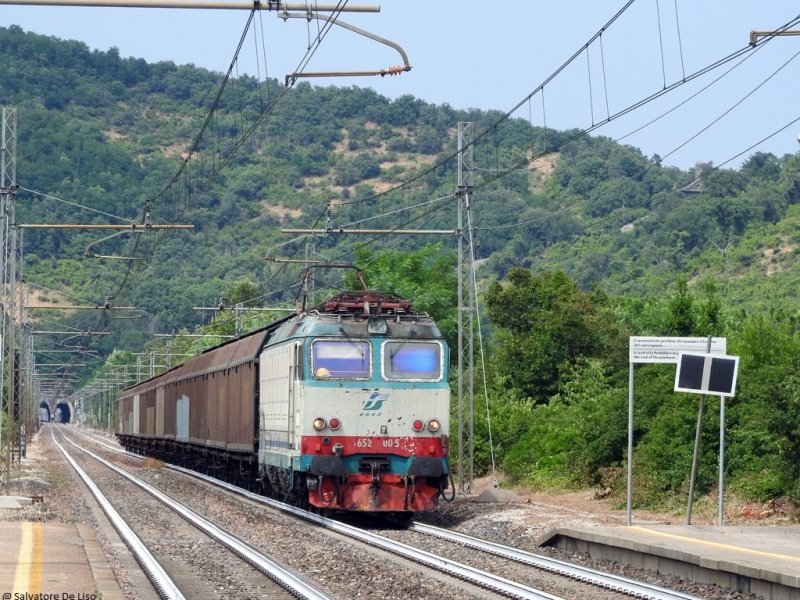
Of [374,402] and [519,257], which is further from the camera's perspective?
[519,257]

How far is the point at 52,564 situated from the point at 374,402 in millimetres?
7911

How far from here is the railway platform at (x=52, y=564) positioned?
11.3 meters

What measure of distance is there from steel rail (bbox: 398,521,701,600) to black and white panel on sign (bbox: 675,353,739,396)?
11.8 feet

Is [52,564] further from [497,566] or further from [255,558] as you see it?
[497,566]

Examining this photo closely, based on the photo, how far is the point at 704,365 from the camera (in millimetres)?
17453

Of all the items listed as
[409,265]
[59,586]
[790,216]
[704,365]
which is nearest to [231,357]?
[704,365]

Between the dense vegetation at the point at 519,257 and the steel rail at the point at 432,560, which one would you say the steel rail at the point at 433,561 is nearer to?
the steel rail at the point at 432,560

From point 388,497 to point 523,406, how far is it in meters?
18.8

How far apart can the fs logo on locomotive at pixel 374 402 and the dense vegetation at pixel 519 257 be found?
5726 millimetres

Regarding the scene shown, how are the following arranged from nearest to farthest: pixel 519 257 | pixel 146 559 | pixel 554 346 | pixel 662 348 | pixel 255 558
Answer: pixel 255 558, pixel 146 559, pixel 662 348, pixel 554 346, pixel 519 257

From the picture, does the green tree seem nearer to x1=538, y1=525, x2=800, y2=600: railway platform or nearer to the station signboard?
the station signboard

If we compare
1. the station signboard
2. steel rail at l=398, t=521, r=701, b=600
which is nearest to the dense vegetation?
the station signboard

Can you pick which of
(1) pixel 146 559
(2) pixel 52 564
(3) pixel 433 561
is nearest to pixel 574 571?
(3) pixel 433 561

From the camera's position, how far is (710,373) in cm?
1745
